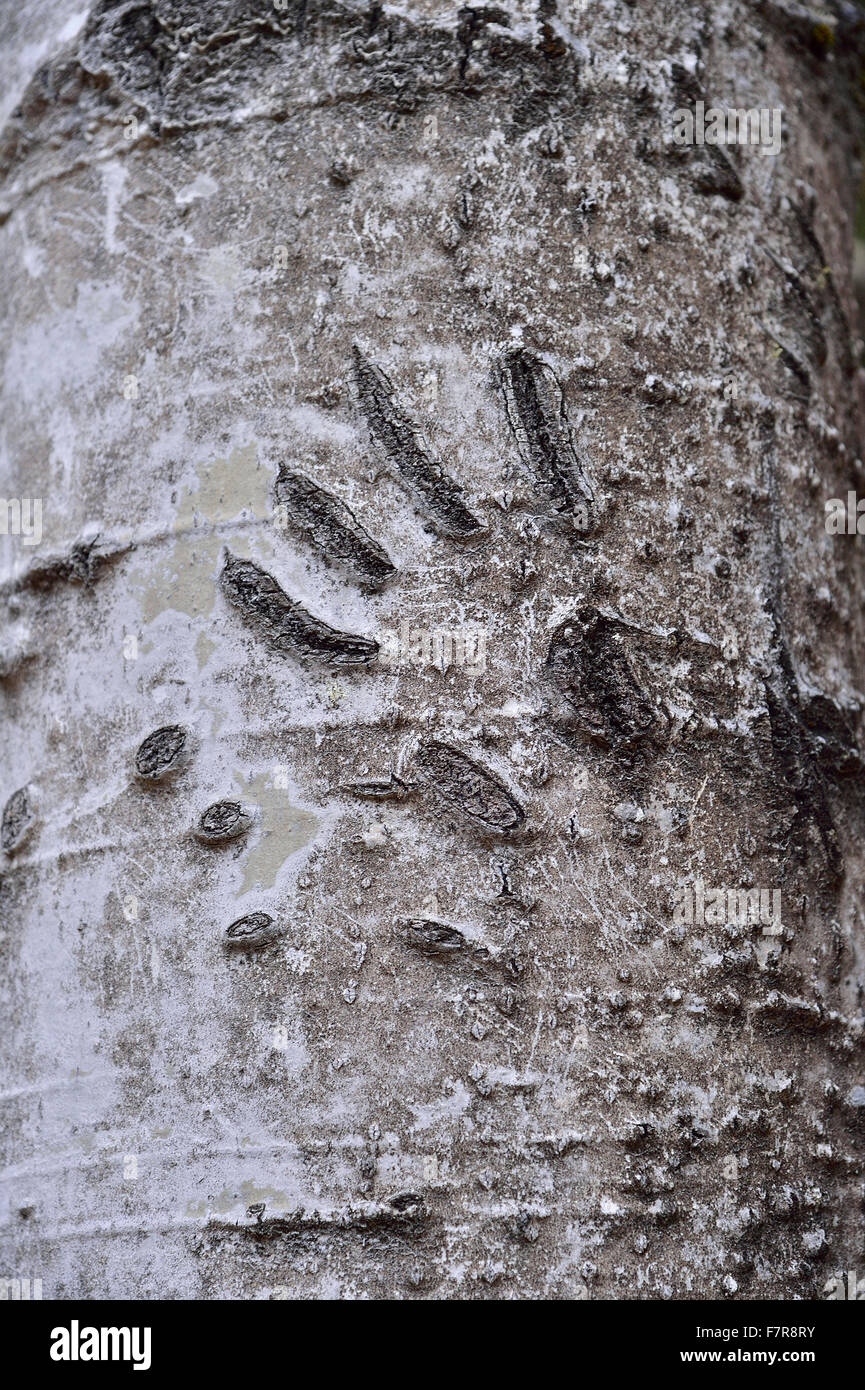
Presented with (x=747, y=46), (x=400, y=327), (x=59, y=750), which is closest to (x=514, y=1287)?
(x=59, y=750)

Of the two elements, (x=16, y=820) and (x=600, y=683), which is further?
(x=16, y=820)

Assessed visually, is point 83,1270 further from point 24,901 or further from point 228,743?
point 228,743

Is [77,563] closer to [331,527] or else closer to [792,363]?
[331,527]

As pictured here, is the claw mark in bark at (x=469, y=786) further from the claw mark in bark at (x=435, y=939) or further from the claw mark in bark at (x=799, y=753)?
Answer: the claw mark in bark at (x=799, y=753)

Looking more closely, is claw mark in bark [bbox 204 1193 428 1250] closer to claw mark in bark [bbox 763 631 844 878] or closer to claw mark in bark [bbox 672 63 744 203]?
claw mark in bark [bbox 763 631 844 878]

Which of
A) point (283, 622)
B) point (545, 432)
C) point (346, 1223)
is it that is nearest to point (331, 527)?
point (283, 622)

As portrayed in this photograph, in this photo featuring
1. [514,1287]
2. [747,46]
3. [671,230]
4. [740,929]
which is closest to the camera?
[514,1287]
